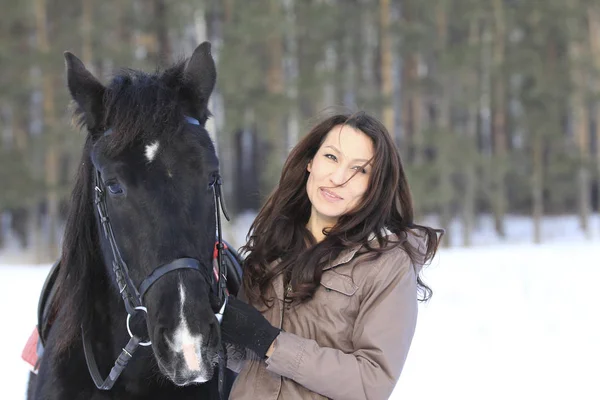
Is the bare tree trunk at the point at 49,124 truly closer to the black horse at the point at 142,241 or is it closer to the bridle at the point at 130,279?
the black horse at the point at 142,241

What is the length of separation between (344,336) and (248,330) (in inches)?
13.3

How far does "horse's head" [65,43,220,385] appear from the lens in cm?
175

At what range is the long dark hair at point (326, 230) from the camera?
81.8 inches

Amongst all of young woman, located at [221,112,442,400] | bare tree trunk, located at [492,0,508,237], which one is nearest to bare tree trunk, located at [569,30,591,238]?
bare tree trunk, located at [492,0,508,237]

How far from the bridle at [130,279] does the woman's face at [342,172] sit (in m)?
0.37

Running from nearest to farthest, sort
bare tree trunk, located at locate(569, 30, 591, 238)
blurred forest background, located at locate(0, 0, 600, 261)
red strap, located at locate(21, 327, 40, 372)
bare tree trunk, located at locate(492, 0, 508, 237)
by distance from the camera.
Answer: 1. red strap, located at locate(21, 327, 40, 372)
2. blurred forest background, located at locate(0, 0, 600, 261)
3. bare tree trunk, located at locate(492, 0, 508, 237)
4. bare tree trunk, located at locate(569, 30, 591, 238)

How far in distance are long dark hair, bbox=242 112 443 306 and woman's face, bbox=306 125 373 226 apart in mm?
28

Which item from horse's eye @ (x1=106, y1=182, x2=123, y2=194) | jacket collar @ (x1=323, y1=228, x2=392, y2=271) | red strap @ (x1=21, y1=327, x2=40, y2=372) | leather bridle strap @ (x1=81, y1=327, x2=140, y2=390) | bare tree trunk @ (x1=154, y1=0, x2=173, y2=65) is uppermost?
bare tree trunk @ (x1=154, y1=0, x2=173, y2=65)

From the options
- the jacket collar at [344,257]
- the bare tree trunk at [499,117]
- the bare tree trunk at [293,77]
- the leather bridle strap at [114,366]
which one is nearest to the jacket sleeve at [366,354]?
the jacket collar at [344,257]

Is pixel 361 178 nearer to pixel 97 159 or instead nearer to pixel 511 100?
pixel 97 159

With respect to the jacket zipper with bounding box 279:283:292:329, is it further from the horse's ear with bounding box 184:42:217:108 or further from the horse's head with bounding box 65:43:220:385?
the horse's ear with bounding box 184:42:217:108

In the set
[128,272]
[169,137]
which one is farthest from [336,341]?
[169,137]

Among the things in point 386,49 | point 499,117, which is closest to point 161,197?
point 386,49

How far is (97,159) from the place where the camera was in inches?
78.7
